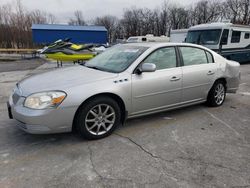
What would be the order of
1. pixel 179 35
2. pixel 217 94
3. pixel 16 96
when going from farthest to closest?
pixel 179 35
pixel 217 94
pixel 16 96

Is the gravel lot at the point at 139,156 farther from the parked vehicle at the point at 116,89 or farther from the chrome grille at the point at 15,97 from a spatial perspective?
the chrome grille at the point at 15,97

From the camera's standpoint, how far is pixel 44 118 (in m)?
2.89

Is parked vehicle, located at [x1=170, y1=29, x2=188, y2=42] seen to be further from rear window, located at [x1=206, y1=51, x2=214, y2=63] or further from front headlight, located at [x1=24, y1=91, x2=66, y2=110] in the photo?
front headlight, located at [x1=24, y1=91, x2=66, y2=110]

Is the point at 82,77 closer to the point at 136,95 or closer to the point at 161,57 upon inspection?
the point at 136,95

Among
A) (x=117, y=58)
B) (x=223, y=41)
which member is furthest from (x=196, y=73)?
(x=223, y=41)

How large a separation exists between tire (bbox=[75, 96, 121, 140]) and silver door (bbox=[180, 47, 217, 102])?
155 centimetres

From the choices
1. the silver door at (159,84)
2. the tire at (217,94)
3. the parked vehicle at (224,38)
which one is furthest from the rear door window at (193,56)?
the parked vehicle at (224,38)

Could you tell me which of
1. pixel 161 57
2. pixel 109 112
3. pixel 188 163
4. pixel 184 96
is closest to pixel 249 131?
pixel 184 96

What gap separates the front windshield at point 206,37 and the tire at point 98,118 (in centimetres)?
986

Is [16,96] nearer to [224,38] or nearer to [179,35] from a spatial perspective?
[224,38]

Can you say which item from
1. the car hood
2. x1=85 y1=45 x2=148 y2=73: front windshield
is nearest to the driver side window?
x1=85 y1=45 x2=148 y2=73: front windshield

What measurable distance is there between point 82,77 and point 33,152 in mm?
1292

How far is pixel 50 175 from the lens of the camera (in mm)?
2486

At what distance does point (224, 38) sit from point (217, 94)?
26.8 ft
